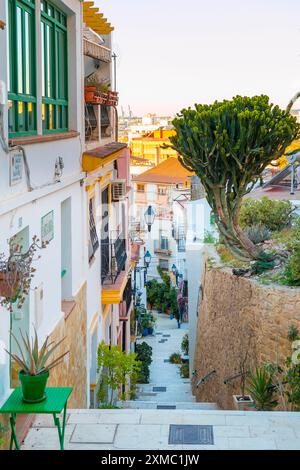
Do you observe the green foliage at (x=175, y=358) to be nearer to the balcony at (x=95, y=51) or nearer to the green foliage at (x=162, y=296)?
the green foliage at (x=162, y=296)

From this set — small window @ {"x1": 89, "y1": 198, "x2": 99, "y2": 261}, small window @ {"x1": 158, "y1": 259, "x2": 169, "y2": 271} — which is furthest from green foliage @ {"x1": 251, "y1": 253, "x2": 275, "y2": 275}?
small window @ {"x1": 158, "y1": 259, "x2": 169, "y2": 271}

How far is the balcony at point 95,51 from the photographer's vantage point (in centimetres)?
1375

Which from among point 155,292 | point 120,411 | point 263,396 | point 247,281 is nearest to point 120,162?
point 247,281

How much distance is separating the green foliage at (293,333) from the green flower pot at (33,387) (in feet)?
17.8

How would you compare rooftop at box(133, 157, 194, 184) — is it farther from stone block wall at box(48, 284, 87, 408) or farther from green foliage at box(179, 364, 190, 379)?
stone block wall at box(48, 284, 87, 408)

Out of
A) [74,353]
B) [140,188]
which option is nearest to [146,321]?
[140,188]

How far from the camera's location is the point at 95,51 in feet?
49.2

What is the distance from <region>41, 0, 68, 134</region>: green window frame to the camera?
9977 mm

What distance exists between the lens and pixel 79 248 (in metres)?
12.0

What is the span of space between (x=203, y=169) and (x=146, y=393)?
10.9 meters

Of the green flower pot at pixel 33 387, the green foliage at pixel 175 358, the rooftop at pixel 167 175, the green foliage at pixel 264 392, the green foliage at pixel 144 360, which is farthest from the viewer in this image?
the rooftop at pixel 167 175

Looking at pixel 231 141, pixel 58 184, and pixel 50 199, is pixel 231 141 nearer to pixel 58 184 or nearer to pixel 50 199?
pixel 58 184

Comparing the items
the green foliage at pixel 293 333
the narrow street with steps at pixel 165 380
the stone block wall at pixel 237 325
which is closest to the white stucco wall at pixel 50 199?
the stone block wall at pixel 237 325

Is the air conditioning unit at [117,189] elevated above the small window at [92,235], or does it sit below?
above
